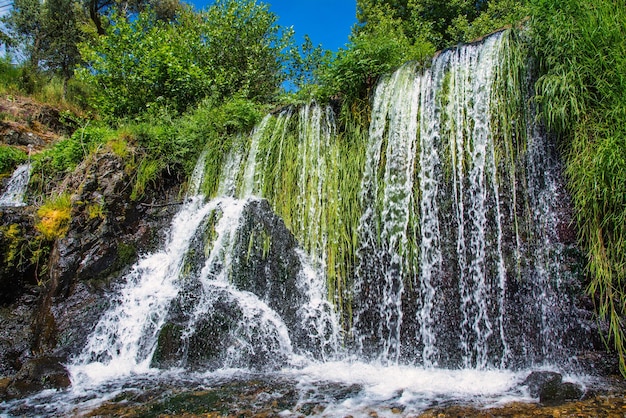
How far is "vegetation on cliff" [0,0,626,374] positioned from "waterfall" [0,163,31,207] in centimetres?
33

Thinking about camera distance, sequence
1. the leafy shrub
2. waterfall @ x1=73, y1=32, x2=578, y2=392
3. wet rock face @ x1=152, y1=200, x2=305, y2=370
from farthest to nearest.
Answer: the leafy shrub → wet rock face @ x1=152, y1=200, x2=305, y2=370 → waterfall @ x1=73, y1=32, x2=578, y2=392

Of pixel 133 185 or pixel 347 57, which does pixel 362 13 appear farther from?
pixel 133 185

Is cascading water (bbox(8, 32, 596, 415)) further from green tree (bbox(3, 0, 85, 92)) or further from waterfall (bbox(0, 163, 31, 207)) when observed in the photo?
green tree (bbox(3, 0, 85, 92))

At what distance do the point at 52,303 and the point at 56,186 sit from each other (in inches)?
118

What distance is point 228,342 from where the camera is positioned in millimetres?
4977

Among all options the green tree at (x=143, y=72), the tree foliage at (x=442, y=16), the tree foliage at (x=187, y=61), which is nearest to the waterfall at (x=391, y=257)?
the tree foliage at (x=187, y=61)

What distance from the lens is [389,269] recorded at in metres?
5.26

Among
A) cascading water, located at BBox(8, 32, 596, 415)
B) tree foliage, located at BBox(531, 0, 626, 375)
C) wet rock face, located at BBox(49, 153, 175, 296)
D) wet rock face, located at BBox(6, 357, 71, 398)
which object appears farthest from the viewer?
wet rock face, located at BBox(49, 153, 175, 296)

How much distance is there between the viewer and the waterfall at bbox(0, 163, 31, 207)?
314 inches

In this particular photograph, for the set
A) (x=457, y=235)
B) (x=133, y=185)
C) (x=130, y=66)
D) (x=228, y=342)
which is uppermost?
(x=130, y=66)

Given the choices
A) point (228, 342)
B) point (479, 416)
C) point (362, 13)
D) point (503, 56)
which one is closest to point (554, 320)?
point (479, 416)

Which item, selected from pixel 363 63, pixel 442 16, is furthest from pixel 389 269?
pixel 442 16

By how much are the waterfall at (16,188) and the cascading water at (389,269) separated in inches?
142

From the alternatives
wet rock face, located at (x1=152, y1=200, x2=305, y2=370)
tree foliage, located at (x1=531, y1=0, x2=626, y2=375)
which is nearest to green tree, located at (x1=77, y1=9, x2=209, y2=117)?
wet rock face, located at (x1=152, y1=200, x2=305, y2=370)
